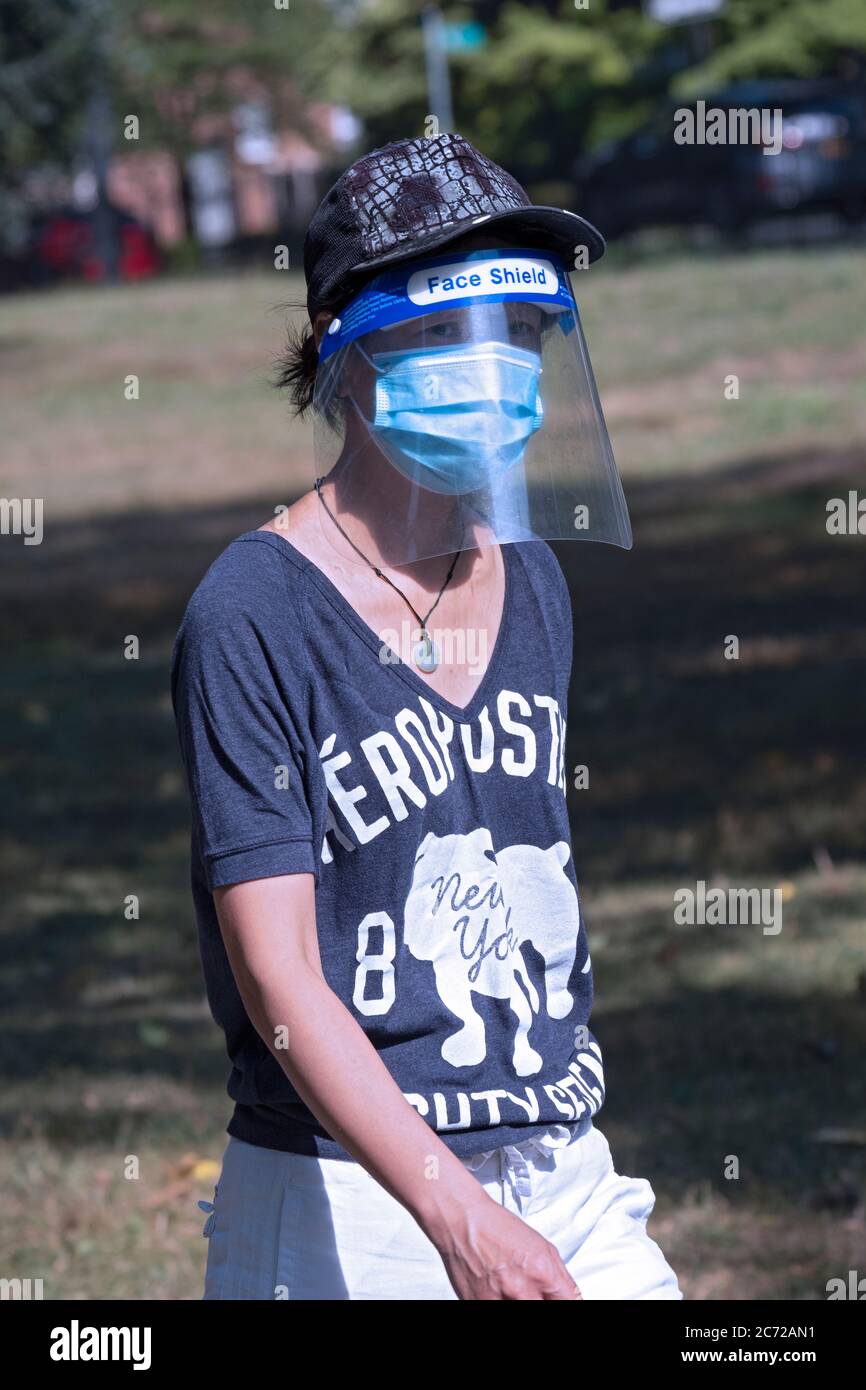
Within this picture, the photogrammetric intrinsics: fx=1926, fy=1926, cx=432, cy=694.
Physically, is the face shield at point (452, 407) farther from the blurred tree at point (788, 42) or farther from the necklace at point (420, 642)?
the blurred tree at point (788, 42)

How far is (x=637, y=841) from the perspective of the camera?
735 centimetres

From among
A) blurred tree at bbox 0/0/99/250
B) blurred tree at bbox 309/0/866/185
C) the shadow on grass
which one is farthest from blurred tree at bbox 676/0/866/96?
the shadow on grass

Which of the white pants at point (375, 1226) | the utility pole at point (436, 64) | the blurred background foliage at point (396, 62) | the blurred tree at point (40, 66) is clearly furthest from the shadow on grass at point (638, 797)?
the utility pole at point (436, 64)

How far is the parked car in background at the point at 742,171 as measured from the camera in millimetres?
25484

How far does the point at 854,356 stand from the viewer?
1911 cm

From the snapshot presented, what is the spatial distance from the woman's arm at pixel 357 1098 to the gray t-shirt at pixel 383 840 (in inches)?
2.2

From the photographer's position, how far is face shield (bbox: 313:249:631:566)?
91.0 inches

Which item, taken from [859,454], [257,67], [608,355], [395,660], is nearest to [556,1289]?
[395,660]

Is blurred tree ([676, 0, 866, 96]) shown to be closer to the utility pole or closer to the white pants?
the utility pole

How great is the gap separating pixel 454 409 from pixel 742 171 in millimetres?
26369

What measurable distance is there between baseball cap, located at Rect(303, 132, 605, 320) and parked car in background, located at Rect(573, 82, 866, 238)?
2420 cm

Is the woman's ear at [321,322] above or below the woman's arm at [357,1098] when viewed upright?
above

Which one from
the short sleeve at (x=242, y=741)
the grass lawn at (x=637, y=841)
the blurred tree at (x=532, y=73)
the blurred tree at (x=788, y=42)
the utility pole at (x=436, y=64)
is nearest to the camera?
the short sleeve at (x=242, y=741)

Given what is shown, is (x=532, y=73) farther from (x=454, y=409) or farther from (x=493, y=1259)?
(x=493, y=1259)
